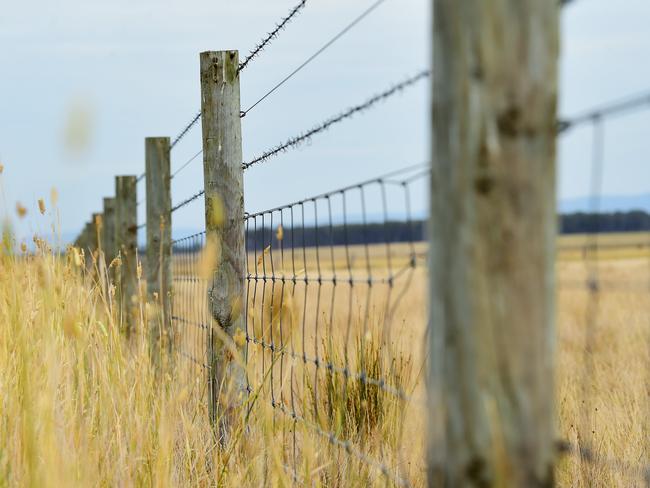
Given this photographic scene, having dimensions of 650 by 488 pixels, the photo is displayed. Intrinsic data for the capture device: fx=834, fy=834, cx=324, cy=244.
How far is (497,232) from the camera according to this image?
4.15ft

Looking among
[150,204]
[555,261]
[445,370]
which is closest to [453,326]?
[445,370]

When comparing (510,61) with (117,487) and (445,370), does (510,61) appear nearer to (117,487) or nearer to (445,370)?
(445,370)

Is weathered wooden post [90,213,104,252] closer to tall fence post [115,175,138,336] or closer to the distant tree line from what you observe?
tall fence post [115,175,138,336]

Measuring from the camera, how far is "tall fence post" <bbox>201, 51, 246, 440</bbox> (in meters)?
3.38

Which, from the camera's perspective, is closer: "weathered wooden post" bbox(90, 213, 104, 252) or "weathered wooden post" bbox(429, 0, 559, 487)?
"weathered wooden post" bbox(429, 0, 559, 487)

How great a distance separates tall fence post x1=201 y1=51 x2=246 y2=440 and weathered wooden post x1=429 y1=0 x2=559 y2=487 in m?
2.11

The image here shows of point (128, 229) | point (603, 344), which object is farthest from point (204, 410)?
point (603, 344)

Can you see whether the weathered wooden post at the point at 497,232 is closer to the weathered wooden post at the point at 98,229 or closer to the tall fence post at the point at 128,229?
the weathered wooden post at the point at 98,229

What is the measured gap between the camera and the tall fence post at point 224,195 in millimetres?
3375

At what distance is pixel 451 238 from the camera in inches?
51.6

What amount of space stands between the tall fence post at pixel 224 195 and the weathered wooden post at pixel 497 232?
2107 mm

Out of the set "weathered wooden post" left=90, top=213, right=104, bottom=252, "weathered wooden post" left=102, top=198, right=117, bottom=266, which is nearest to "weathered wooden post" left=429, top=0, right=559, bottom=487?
"weathered wooden post" left=90, top=213, right=104, bottom=252

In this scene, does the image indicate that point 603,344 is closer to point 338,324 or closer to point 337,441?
point 338,324

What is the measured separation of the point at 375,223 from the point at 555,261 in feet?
3.44
